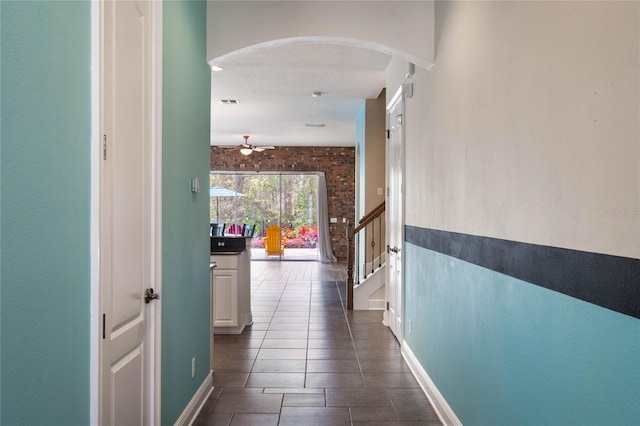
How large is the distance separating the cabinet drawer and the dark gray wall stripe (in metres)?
3.13

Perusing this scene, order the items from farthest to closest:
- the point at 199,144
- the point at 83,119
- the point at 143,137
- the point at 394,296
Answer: the point at 394,296 → the point at 199,144 → the point at 143,137 → the point at 83,119

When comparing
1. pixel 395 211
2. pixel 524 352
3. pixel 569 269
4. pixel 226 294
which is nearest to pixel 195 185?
pixel 524 352

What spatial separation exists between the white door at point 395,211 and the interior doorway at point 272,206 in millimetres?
7654

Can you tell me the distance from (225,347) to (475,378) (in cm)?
284

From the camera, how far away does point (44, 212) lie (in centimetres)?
137

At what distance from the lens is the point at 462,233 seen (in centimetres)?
276

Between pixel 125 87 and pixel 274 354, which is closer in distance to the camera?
pixel 125 87

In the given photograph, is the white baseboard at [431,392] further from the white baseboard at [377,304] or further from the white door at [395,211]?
the white baseboard at [377,304]

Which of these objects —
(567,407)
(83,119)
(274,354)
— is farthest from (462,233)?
(274,354)

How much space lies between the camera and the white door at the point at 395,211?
484 cm

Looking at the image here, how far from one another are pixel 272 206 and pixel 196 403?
10.4 metres

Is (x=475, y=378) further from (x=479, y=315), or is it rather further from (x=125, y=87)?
(x=125, y=87)

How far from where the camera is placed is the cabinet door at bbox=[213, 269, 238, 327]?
5.28 meters

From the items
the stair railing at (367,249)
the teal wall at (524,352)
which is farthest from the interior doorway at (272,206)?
the teal wall at (524,352)
